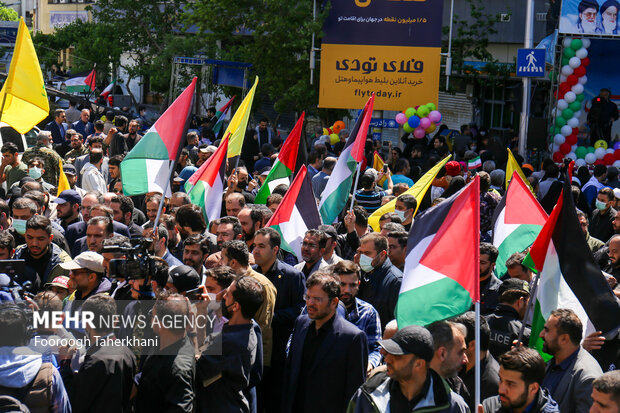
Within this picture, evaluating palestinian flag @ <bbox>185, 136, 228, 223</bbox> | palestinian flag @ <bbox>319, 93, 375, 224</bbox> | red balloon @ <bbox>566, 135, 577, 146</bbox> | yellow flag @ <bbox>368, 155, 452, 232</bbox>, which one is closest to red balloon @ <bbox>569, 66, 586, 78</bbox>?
red balloon @ <bbox>566, 135, 577, 146</bbox>

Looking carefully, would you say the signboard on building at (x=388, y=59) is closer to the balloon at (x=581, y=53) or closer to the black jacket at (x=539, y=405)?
the balloon at (x=581, y=53)

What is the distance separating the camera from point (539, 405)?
4863 millimetres

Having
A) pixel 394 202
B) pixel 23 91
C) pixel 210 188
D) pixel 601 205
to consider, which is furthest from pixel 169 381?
pixel 601 205

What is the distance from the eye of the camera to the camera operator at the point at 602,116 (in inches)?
757

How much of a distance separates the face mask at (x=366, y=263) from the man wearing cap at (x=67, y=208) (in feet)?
11.9

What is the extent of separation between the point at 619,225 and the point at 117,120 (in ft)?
30.8

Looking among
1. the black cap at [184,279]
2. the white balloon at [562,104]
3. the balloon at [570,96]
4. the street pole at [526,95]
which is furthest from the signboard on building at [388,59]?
the black cap at [184,279]

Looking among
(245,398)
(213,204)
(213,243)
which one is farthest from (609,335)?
(213,204)

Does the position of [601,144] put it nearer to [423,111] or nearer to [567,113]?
[567,113]

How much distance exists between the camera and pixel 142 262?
596 centimetres

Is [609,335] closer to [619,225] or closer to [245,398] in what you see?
[245,398]

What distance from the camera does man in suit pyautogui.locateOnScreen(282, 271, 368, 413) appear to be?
18.6ft

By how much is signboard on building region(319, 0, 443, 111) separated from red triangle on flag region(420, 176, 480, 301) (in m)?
13.4

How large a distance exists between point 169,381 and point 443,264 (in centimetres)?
183
